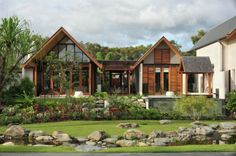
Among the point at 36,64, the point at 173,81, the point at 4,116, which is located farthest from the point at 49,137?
the point at 173,81

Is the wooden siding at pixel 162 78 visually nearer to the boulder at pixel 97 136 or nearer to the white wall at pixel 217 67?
the white wall at pixel 217 67

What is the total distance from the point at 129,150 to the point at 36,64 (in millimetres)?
24040

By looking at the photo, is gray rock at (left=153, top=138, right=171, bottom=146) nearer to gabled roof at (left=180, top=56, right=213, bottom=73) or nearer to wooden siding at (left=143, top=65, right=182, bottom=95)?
gabled roof at (left=180, top=56, right=213, bottom=73)

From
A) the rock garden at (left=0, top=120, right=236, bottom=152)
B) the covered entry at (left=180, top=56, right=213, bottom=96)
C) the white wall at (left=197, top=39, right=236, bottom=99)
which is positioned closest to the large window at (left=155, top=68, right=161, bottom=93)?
the covered entry at (left=180, top=56, right=213, bottom=96)

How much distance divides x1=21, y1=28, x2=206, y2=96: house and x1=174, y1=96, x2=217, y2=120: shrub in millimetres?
10246

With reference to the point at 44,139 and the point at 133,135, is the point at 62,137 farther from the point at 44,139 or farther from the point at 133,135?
the point at 133,135

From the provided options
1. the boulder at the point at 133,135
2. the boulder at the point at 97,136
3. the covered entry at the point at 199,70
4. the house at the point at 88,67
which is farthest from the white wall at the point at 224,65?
the boulder at the point at 97,136

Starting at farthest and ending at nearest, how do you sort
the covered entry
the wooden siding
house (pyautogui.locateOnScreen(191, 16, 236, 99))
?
the wooden siding
the covered entry
house (pyautogui.locateOnScreen(191, 16, 236, 99))

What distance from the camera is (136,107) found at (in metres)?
26.3

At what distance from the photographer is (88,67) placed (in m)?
35.6

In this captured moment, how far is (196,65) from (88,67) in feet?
31.2

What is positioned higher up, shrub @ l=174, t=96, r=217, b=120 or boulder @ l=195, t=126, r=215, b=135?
shrub @ l=174, t=96, r=217, b=120

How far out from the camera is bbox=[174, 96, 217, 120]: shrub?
22.3 metres

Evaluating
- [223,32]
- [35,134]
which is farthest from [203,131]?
[223,32]
